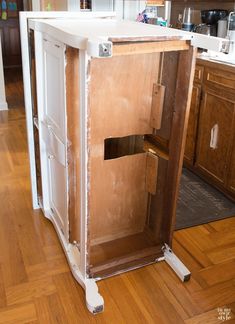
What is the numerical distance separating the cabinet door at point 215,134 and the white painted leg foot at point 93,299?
50.0 inches

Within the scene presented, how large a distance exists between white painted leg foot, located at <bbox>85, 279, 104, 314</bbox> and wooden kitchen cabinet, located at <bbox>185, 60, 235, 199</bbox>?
1.24 m

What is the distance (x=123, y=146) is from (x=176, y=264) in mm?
640

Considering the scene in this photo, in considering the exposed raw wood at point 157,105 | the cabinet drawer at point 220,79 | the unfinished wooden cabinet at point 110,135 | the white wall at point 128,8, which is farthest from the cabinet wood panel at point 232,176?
the white wall at point 128,8

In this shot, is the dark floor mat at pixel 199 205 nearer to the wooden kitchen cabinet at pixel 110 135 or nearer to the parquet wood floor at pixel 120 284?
the parquet wood floor at pixel 120 284

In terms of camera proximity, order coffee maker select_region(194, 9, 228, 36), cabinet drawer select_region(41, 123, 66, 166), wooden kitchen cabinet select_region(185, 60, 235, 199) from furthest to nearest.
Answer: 1. coffee maker select_region(194, 9, 228, 36)
2. wooden kitchen cabinet select_region(185, 60, 235, 199)
3. cabinet drawer select_region(41, 123, 66, 166)

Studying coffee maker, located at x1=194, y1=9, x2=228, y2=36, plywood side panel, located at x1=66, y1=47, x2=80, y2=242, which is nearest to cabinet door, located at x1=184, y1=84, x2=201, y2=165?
coffee maker, located at x1=194, y1=9, x2=228, y2=36

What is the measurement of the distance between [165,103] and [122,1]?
3.10 m

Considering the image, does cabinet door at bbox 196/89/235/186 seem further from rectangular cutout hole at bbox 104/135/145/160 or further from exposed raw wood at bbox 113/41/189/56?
exposed raw wood at bbox 113/41/189/56

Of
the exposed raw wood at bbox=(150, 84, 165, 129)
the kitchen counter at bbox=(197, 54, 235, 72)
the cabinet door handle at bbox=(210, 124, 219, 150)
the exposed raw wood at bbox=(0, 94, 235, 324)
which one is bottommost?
the exposed raw wood at bbox=(0, 94, 235, 324)

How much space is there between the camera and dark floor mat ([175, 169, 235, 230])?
7.18 feet

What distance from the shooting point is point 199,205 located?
234 centimetres

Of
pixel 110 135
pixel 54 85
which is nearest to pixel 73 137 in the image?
pixel 110 135

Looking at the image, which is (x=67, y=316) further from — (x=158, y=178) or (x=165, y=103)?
(x=165, y=103)

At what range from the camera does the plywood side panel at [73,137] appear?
4.71ft
